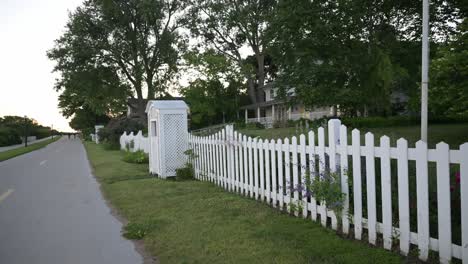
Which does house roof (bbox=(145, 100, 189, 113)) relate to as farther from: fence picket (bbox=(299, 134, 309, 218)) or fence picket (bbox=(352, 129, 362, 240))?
fence picket (bbox=(352, 129, 362, 240))

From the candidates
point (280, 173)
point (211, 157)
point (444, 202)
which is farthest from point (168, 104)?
point (444, 202)

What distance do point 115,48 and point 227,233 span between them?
39.2 meters

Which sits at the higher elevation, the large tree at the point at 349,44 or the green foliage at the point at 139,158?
the large tree at the point at 349,44

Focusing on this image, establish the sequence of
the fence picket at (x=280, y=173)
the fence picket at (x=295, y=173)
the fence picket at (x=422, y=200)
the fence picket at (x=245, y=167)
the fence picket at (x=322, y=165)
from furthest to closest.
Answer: the fence picket at (x=245, y=167) < the fence picket at (x=280, y=173) < the fence picket at (x=295, y=173) < the fence picket at (x=322, y=165) < the fence picket at (x=422, y=200)

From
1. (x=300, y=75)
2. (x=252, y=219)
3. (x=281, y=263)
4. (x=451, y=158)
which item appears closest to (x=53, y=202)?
(x=252, y=219)

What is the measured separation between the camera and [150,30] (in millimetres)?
42156

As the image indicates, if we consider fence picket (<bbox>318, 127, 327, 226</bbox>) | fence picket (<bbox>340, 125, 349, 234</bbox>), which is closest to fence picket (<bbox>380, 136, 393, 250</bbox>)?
fence picket (<bbox>340, 125, 349, 234</bbox>)

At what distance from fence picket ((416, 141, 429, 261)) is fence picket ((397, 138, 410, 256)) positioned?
0.14m

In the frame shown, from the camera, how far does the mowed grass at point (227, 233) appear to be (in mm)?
4102

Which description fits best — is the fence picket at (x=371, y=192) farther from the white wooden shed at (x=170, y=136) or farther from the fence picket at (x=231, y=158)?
the white wooden shed at (x=170, y=136)

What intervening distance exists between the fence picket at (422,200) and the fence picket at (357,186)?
0.79 metres

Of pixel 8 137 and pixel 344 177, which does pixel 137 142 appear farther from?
pixel 8 137

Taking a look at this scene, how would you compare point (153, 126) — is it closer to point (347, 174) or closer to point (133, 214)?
point (133, 214)

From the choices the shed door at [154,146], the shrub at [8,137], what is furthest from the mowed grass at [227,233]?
the shrub at [8,137]
